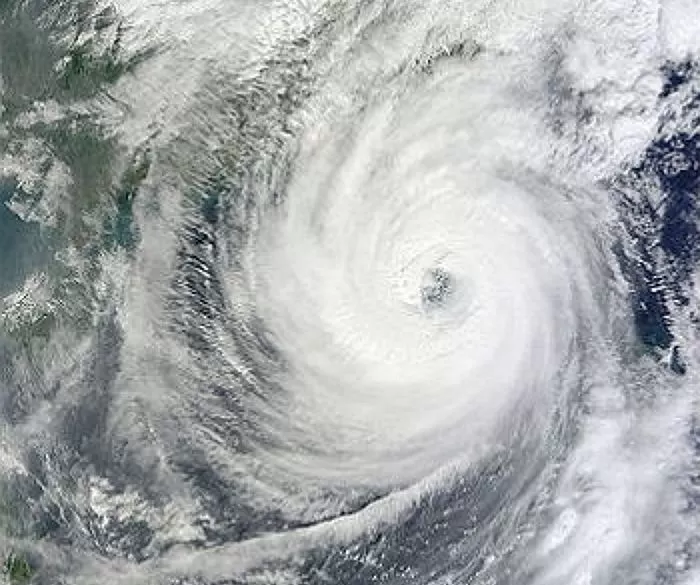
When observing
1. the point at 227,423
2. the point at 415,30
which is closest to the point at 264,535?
the point at 227,423

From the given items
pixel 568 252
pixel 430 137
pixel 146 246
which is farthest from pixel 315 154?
pixel 568 252

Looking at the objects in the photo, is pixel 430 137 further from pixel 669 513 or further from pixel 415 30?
pixel 669 513

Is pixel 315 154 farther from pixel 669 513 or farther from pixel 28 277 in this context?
pixel 669 513

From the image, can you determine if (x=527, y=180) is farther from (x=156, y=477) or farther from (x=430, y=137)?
(x=156, y=477)

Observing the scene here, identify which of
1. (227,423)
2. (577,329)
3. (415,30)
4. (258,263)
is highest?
(415,30)

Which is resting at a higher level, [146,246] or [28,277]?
[146,246]

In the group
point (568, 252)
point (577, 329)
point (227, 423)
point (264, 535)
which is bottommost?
point (264, 535)
